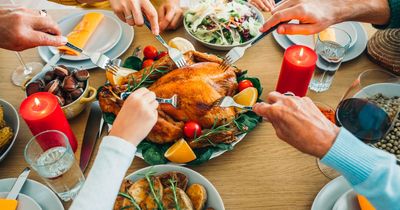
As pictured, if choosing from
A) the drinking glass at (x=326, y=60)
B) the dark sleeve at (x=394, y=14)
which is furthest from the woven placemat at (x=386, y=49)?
the drinking glass at (x=326, y=60)

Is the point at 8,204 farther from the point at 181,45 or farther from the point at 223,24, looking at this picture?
the point at 223,24

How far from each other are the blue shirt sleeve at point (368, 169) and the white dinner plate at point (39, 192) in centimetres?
75

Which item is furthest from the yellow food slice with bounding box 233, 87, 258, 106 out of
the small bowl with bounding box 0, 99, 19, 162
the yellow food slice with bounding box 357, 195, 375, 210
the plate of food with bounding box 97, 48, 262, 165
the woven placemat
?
the small bowl with bounding box 0, 99, 19, 162

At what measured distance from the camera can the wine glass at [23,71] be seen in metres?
1.42

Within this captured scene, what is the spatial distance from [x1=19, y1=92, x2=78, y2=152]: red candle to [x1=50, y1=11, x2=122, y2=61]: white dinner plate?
0.41 meters

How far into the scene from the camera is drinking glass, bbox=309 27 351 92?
130 cm

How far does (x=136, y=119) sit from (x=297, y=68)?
59 centimetres

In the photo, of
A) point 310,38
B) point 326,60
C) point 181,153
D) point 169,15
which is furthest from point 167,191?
point 310,38

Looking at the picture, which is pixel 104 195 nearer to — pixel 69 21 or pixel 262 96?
pixel 262 96

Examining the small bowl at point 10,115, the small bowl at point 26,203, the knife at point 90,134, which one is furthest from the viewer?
the small bowl at point 10,115

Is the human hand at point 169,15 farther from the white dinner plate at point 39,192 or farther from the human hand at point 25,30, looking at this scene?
the white dinner plate at point 39,192

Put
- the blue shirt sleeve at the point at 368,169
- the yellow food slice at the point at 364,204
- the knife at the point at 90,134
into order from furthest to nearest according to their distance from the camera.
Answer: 1. the knife at the point at 90,134
2. the yellow food slice at the point at 364,204
3. the blue shirt sleeve at the point at 368,169

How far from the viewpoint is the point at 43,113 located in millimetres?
1074

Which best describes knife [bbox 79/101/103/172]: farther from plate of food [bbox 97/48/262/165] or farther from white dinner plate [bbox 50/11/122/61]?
white dinner plate [bbox 50/11/122/61]
